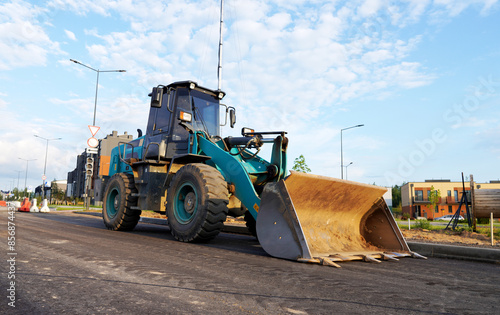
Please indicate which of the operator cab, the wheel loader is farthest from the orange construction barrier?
the operator cab

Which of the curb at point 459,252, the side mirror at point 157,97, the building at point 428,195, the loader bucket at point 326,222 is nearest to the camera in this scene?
the loader bucket at point 326,222

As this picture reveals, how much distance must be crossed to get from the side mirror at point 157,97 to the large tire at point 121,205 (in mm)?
2257

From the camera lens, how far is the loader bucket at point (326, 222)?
5273 millimetres

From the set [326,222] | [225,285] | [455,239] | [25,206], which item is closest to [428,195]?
[455,239]

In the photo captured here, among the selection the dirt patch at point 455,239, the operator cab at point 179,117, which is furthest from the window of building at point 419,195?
the operator cab at point 179,117

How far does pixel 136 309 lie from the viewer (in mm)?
2621

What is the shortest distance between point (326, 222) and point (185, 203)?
273 centimetres

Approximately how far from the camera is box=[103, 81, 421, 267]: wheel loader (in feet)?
18.0

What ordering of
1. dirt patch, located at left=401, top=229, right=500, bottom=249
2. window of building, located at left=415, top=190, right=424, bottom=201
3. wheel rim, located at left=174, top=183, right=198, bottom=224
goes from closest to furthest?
wheel rim, located at left=174, top=183, right=198, bottom=224, dirt patch, located at left=401, top=229, right=500, bottom=249, window of building, located at left=415, top=190, right=424, bottom=201

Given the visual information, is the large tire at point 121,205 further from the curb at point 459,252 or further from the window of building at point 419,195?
the window of building at point 419,195

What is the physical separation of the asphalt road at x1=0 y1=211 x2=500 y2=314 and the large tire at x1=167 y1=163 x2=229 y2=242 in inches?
33.4

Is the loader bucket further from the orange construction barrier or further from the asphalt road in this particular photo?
the orange construction barrier

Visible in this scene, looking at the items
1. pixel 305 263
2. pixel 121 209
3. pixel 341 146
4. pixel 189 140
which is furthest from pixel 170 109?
pixel 341 146

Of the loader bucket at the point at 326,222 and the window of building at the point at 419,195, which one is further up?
the window of building at the point at 419,195
